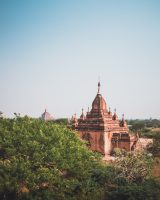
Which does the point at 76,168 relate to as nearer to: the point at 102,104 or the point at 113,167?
the point at 113,167

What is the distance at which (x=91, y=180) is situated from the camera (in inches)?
813

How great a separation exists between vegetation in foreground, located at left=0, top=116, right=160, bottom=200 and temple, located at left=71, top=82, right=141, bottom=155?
400 inches

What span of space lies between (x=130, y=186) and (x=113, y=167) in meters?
3.50

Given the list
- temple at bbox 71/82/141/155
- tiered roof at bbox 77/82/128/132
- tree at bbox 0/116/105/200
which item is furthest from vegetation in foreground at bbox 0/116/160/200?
tiered roof at bbox 77/82/128/132

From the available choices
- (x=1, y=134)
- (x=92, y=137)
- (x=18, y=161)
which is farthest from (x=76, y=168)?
(x=92, y=137)

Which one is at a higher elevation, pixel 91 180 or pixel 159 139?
pixel 159 139

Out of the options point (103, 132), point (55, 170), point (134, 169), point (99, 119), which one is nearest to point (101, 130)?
point (103, 132)

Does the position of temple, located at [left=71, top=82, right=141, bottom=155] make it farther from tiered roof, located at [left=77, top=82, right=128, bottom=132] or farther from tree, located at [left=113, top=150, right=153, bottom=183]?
tree, located at [left=113, top=150, right=153, bottom=183]

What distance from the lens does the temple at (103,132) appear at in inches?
1278

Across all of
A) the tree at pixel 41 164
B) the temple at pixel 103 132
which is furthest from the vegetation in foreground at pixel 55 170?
the temple at pixel 103 132

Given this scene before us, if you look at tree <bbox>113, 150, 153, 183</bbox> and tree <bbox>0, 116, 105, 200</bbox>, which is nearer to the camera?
tree <bbox>0, 116, 105, 200</bbox>

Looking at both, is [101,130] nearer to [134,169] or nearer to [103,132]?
[103,132]

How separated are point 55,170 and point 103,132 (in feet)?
49.0

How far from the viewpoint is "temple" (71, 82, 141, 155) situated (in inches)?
1278
